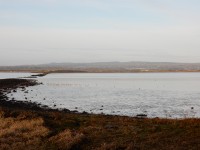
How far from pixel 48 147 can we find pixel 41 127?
3.60 m

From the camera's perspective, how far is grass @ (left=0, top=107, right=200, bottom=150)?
15830 millimetres

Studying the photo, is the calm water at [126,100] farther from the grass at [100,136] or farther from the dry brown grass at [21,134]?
the dry brown grass at [21,134]

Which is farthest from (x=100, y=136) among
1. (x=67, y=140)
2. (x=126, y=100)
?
(x=126, y=100)

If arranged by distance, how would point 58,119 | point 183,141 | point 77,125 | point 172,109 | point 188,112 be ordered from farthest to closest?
point 172,109 < point 188,112 < point 58,119 < point 77,125 < point 183,141

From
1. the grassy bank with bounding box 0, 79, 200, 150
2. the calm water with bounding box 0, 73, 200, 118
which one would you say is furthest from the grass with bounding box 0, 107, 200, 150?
the calm water with bounding box 0, 73, 200, 118

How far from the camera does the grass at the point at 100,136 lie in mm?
15830

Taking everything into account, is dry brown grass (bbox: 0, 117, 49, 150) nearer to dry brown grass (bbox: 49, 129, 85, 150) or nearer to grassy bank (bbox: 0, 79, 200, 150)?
grassy bank (bbox: 0, 79, 200, 150)

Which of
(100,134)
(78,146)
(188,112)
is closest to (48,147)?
(78,146)

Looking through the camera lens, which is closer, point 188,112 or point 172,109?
point 188,112

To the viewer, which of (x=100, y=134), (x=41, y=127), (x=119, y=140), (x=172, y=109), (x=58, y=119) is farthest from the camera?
(x=172, y=109)

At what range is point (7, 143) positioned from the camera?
17.3 metres

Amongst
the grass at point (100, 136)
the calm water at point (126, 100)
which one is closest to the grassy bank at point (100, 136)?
the grass at point (100, 136)

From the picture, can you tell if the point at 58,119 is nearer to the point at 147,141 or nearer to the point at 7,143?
the point at 7,143

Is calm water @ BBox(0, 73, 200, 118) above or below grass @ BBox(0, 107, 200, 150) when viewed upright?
below
